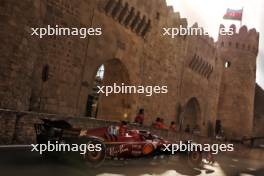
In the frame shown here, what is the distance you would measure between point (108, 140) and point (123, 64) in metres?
10.4

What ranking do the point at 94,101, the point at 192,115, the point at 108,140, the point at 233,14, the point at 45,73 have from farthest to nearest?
the point at 233,14 → the point at 192,115 → the point at 94,101 → the point at 45,73 → the point at 108,140

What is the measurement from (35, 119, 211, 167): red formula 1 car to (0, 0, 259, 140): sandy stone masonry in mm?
4101

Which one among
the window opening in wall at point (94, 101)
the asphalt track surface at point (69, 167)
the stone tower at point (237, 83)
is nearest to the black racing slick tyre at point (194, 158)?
the asphalt track surface at point (69, 167)

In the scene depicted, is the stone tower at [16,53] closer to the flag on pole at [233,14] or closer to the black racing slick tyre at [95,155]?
the black racing slick tyre at [95,155]

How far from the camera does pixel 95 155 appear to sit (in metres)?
6.73

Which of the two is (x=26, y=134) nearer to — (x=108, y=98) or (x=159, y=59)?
(x=108, y=98)

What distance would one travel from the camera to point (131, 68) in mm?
18109

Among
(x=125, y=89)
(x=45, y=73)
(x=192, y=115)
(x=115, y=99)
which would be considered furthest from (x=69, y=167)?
(x=192, y=115)

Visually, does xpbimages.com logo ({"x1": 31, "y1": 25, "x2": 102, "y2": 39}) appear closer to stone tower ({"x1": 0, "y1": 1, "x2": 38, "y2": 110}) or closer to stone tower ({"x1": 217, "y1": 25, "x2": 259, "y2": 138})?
stone tower ({"x1": 0, "y1": 1, "x2": 38, "y2": 110})

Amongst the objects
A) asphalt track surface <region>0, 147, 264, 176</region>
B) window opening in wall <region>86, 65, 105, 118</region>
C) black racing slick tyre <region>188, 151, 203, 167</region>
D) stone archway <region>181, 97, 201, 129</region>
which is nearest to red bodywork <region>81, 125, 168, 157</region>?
asphalt track surface <region>0, 147, 264, 176</region>

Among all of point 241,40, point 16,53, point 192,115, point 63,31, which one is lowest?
point 192,115

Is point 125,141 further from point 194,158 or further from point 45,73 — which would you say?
→ point 45,73

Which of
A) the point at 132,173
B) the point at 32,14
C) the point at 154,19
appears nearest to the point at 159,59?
the point at 154,19

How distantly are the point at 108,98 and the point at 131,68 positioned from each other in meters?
1.95
